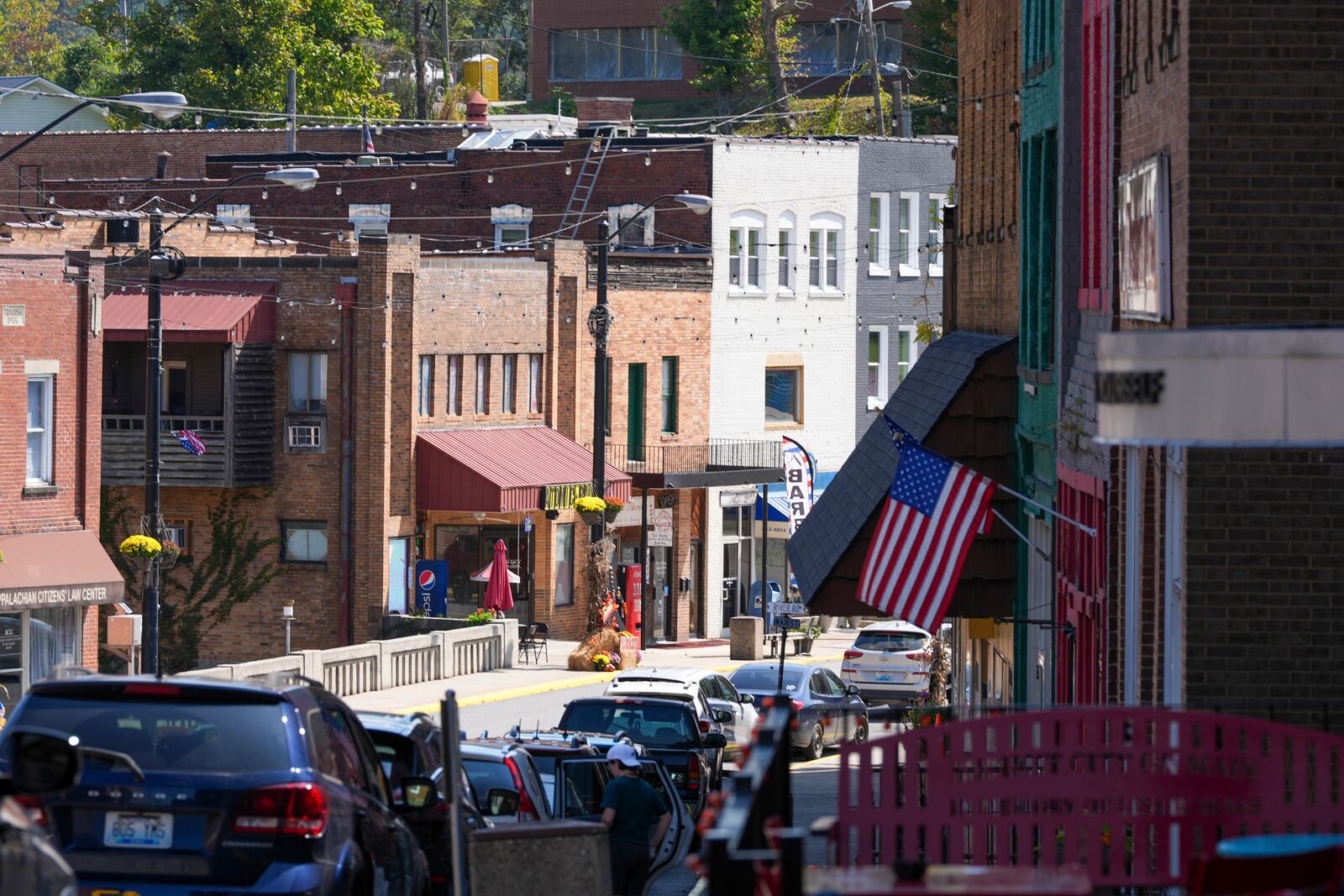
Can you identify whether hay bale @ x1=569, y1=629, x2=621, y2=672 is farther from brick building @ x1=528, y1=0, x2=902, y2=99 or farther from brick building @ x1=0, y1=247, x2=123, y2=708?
brick building @ x1=528, y1=0, x2=902, y2=99

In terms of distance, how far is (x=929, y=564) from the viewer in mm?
18875

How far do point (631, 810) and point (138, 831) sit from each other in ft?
21.6

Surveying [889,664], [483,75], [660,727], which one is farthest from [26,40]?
[660,727]

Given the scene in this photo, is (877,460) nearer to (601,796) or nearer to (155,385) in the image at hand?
(601,796)

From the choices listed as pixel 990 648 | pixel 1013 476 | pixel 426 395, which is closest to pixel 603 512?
pixel 426 395

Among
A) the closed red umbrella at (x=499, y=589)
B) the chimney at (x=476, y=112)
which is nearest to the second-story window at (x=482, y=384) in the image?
the closed red umbrella at (x=499, y=589)

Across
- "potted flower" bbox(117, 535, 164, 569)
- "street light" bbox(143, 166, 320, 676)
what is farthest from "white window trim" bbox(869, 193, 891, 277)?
"potted flower" bbox(117, 535, 164, 569)

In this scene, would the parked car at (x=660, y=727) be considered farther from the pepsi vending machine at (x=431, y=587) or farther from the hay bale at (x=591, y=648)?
the pepsi vending machine at (x=431, y=587)

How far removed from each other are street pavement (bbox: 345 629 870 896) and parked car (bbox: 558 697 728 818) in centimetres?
118

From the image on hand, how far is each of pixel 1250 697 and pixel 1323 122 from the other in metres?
3.24

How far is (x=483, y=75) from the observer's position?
3152 inches

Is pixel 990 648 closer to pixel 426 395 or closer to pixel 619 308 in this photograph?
pixel 426 395

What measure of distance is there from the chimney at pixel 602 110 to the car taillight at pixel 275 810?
5537cm

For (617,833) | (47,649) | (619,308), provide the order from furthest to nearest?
1. (619,308)
2. (47,649)
3. (617,833)
